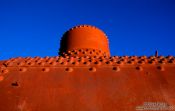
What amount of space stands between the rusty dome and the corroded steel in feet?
7.65

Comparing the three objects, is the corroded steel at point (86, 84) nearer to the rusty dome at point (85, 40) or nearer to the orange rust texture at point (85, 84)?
the orange rust texture at point (85, 84)

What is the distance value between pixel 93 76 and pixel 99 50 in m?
2.82

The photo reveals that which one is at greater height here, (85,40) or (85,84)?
(85,40)

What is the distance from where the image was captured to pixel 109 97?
8.16 ft

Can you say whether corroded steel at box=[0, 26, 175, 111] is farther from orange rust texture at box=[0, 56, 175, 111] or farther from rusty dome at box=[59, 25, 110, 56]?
rusty dome at box=[59, 25, 110, 56]

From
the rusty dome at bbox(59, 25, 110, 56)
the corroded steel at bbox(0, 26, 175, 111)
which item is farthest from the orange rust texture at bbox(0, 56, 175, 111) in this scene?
the rusty dome at bbox(59, 25, 110, 56)

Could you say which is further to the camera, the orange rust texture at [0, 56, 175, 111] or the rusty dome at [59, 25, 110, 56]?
the rusty dome at [59, 25, 110, 56]

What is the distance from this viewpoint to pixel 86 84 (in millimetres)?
2676

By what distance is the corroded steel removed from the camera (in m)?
2.43

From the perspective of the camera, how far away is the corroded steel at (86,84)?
2.43 meters

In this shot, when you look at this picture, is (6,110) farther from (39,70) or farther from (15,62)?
(15,62)

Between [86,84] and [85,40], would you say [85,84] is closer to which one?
[86,84]

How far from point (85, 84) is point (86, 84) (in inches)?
0.5

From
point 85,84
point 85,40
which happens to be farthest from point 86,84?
point 85,40
